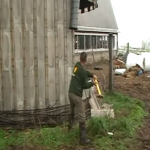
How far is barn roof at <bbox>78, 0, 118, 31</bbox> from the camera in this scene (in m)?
23.1

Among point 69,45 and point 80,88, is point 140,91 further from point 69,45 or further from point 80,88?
point 80,88

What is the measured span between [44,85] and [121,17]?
80517mm

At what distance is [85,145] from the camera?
221 inches

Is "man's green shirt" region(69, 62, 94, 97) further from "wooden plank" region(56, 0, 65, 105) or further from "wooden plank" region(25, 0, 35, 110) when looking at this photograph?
"wooden plank" region(56, 0, 65, 105)

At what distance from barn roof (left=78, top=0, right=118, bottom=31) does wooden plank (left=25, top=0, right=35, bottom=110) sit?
1515 cm

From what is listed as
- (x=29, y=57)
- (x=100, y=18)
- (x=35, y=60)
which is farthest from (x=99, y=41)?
(x=29, y=57)

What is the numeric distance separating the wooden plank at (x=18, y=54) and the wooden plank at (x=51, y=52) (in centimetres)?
73

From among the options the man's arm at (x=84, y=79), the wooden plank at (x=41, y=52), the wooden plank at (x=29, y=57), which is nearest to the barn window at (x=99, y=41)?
the wooden plank at (x=41, y=52)

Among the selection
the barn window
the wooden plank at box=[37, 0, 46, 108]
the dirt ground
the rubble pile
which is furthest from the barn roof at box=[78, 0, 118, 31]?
the wooden plank at box=[37, 0, 46, 108]

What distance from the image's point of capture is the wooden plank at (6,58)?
Answer: 614 centimetres

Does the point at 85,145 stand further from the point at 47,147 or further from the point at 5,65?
the point at 5,65

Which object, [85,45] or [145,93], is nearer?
[145,93]

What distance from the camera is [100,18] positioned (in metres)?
26.4

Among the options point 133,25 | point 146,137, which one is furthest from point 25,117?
point 133,25
